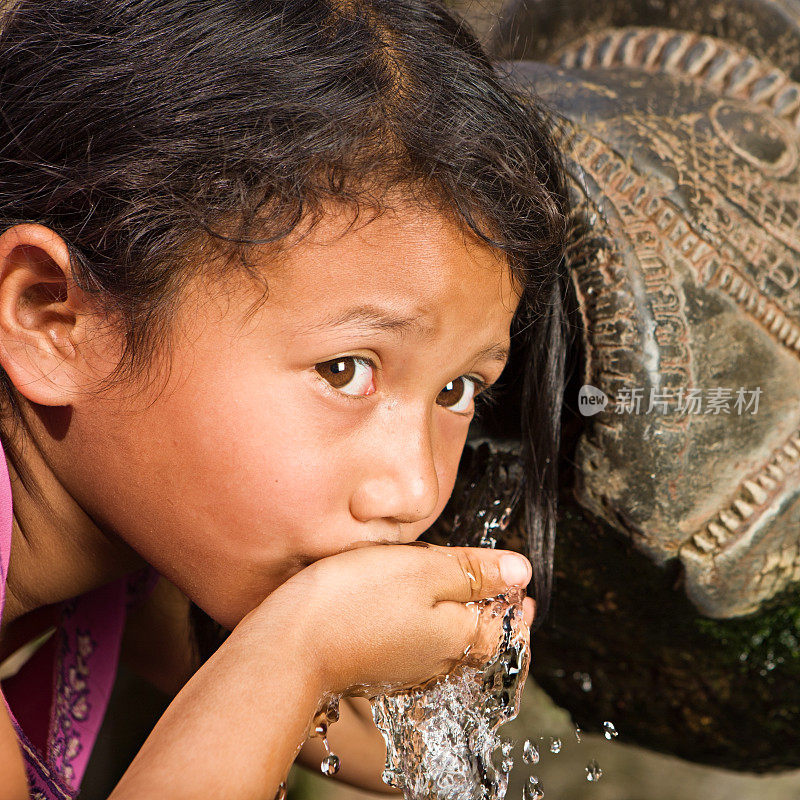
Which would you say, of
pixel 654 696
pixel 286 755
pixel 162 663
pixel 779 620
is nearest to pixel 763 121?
pixel 779 620

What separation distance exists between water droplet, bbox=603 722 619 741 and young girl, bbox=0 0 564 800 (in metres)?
0.57

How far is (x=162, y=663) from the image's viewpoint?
1894 mm

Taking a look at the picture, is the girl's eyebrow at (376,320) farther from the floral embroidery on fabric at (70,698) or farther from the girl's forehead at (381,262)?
the floral embroidery on fabric at (70,698)

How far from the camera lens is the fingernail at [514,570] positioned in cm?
123

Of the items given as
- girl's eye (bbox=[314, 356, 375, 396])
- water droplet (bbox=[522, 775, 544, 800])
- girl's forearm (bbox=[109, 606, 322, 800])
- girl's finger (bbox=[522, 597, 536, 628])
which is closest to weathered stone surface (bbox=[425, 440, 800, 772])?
girl's finger (bbox=[522, 597, 536, 628])

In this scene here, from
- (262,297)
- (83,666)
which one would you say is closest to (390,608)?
(262,297)

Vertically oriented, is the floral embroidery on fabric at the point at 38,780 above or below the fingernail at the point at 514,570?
below

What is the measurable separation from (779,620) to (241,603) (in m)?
0.85

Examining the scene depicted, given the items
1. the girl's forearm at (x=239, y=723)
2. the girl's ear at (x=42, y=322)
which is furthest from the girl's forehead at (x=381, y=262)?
the girl's forearm at (x=239, y=723)

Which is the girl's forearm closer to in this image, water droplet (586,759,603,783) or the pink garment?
the pink garment

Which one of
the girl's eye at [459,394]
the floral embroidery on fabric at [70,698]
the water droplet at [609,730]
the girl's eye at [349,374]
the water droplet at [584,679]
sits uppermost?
the girl's eye at [349,374]

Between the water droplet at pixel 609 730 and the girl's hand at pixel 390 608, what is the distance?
0.56 meters

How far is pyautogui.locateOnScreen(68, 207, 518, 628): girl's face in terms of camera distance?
42.7 inches

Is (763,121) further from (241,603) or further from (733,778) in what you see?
(733,778)
